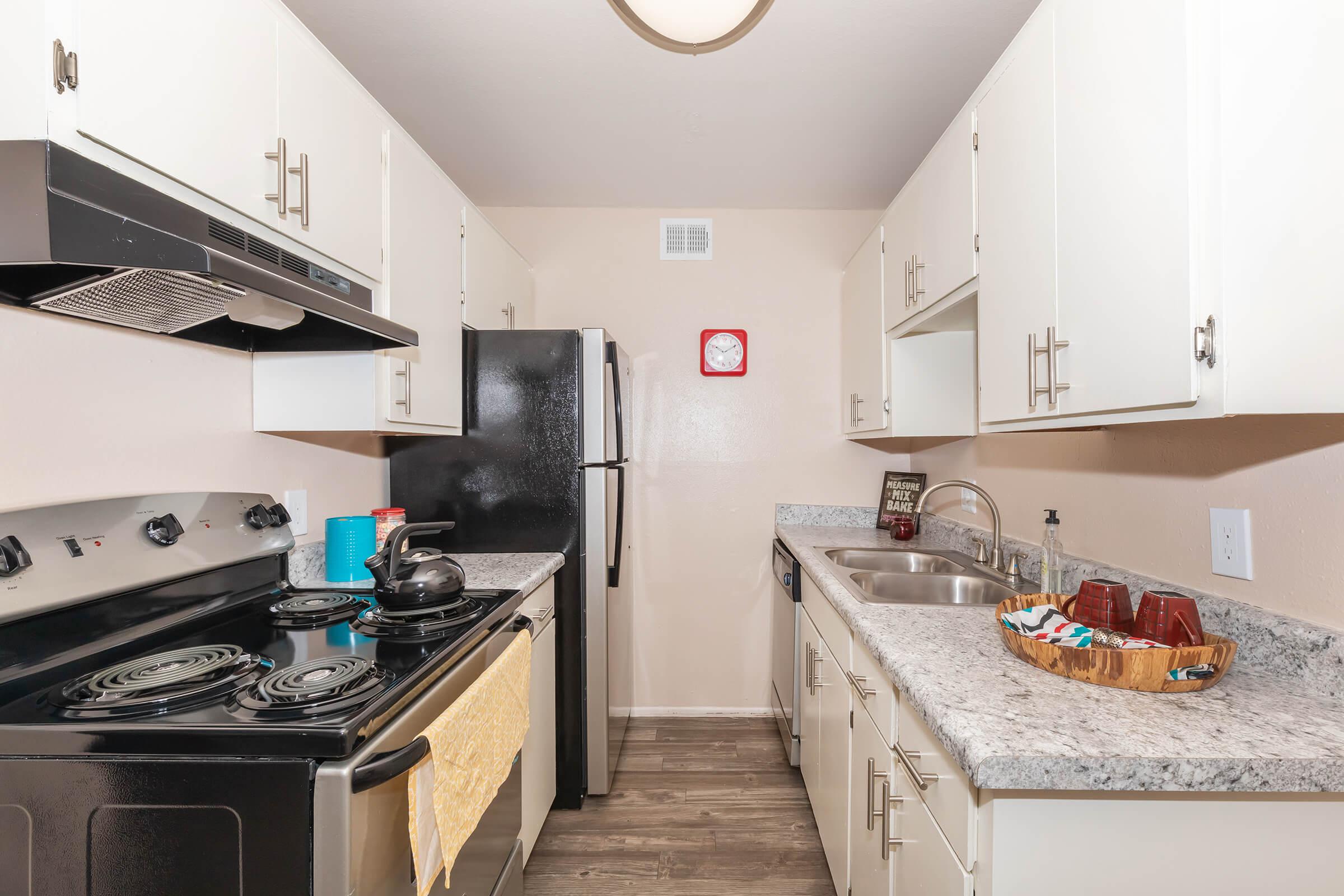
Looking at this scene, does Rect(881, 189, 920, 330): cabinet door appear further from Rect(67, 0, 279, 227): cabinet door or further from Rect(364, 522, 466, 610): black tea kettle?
Rect(67, 0, 279, 227): cabinet door

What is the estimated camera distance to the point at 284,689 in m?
1.01

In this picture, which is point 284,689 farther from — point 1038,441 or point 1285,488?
point 1038,441

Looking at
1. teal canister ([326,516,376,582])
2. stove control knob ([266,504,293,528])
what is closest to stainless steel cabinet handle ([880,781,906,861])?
teal canister ([326,516,376,582])

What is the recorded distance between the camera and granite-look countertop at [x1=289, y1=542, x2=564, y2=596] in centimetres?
184

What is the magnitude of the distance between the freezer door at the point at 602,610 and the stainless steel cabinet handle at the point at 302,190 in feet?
4.04

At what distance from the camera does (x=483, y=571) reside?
2.05 m

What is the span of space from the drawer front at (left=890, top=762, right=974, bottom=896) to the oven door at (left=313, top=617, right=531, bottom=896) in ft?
2.71

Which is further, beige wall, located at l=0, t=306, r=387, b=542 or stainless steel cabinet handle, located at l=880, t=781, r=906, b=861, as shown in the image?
stainless steel cabinet handle, located at l=880, t=781, r=906, b=861

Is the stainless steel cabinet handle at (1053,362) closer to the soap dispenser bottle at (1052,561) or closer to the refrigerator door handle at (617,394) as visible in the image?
the soap dispenser bottle at (1052,561)

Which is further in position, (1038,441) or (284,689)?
(1038,441)

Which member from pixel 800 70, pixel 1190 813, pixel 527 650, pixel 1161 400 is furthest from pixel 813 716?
pixel 800 70

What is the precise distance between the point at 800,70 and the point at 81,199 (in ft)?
6.23

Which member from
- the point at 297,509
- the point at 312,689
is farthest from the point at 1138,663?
the point at 297,509

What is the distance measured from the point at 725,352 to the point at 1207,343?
2.38m
